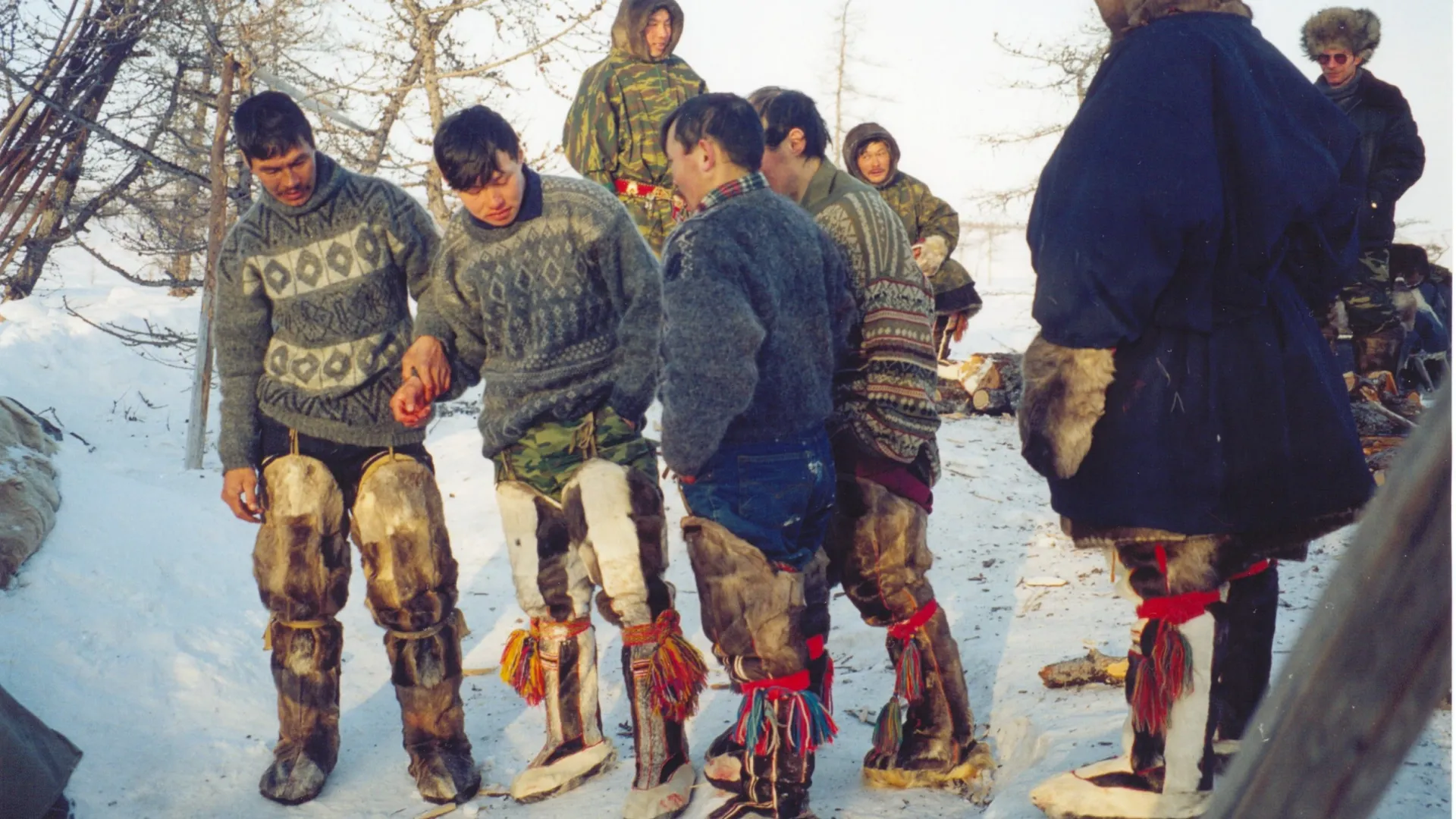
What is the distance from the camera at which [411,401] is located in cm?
371

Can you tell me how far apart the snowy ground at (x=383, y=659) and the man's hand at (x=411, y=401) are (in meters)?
1.35

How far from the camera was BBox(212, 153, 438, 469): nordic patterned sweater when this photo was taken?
3.89 meters

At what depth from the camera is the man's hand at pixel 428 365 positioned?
375 cm

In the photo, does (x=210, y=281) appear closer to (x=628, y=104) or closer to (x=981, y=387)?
(x=628, y=104)

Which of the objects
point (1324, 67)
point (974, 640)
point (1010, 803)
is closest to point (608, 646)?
point (974, 640)

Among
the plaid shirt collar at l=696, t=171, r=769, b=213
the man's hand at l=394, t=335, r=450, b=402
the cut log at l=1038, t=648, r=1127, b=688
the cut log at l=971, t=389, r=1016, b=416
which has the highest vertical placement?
the plaid shirt collar at l=696, t=171, r=769, b=213

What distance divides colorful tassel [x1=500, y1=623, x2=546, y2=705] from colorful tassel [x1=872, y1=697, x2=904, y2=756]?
1169 millimetres

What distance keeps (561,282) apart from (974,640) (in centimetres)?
254

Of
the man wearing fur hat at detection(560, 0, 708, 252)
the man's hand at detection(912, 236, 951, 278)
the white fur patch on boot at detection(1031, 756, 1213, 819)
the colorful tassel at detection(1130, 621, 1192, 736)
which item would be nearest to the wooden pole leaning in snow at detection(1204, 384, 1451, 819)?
the colorful tassel at detection(1130, 621, 1192, 736)

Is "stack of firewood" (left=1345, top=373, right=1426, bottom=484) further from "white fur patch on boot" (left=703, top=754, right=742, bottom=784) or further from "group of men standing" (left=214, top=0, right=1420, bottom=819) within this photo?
"white fur patch on boot" (left=703, top=754, right=742, bottom=784)

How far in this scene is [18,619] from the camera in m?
4.71

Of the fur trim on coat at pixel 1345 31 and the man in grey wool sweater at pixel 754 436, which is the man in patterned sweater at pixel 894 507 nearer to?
the man in grey wool sweater at pixel 754 436

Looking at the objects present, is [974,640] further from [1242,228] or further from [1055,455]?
[1242,228]

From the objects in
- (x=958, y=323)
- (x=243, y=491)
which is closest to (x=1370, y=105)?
(x=958, y=323)
